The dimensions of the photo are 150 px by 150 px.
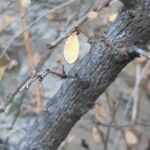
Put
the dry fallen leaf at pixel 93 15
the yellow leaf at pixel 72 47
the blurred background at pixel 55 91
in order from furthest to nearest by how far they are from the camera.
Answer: the blurred background at pixel 55 91
the dry fallen leaf at pixel 93 15
the yellow leaf at pixel 72 47

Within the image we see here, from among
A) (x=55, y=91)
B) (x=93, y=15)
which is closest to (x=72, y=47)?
(x=93, y=15)

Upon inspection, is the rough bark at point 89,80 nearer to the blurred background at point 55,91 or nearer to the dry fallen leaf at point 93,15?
the dry fallen leaf at point 93,15

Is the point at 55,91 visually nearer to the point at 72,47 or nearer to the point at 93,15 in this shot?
the point at 93,15

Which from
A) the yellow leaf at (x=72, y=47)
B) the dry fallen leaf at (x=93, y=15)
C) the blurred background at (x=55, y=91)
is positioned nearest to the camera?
the yellow leaf at (x=72, y=47)

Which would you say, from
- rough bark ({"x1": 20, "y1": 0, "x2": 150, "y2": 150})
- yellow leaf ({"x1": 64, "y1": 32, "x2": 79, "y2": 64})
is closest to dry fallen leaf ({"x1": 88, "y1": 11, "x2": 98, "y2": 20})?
rough bark ({"x1": 20, "y1": 0, "x2": 150, "y2": 150})

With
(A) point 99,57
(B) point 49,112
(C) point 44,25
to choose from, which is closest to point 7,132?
(C) point 44,25

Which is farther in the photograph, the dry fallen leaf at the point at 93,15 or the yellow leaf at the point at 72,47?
the dry fallen leaf at the point at 93,15

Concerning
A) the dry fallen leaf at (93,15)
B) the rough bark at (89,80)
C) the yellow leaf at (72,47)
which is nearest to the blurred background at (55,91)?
the dry fallen leaf at (93,15)

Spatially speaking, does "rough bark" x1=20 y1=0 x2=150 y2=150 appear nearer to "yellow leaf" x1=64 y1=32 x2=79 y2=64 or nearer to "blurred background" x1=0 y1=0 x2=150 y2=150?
"yellow leaf" x1=64 y1=32 x2=79 y2=64
